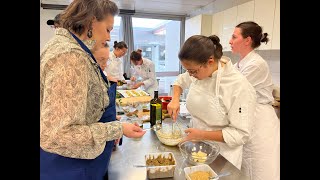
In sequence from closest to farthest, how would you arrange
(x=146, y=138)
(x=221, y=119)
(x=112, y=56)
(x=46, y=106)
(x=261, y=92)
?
(x=46, y=106) → (x=221, y=119) → (x=146, y=138) → (x=261, y=92) → (x=112, y=56)

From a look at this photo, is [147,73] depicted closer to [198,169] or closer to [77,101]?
[198,169]

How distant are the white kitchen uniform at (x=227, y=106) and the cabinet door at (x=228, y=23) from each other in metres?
2.68

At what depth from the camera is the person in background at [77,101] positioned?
683mm

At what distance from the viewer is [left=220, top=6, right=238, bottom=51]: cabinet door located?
356 centimetres

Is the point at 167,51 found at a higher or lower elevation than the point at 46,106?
higher

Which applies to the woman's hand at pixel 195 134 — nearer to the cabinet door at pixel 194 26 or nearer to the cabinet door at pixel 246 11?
the cabinet door at pixel 246 11

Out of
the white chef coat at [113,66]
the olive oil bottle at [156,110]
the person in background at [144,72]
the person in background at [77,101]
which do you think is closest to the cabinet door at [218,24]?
the person in background at [144,72]

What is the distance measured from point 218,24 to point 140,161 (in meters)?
3.55
